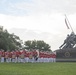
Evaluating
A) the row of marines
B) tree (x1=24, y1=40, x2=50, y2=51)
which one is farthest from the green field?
tree (x1=24, y1=40, x2=50, y2=51)

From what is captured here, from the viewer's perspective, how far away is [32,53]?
37969 mm

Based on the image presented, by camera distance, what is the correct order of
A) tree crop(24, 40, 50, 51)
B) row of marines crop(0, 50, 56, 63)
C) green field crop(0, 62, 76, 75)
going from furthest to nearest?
1. tree crop(24, 40, 50, 51)
2. row of marines crop(0, 50, 56, 63)
3. green field crop(0, 62, 76, 75)

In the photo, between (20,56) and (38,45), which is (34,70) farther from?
(38,45)

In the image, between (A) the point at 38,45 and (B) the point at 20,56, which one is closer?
(B) the point at 20,56

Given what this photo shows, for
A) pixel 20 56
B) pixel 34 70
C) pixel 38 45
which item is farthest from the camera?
pixel 38 45

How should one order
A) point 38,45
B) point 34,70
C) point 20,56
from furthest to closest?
point 38,45 < point 20,56 < point 34,70

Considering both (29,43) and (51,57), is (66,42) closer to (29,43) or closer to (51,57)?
(51,57)

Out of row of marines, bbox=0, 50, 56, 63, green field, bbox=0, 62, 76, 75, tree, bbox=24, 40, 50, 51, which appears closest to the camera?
green field, bbox=0, 62, 76, 75

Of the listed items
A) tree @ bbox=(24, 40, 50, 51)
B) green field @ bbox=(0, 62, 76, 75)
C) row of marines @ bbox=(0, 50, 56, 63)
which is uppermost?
tree @ bbox=(24, 40, 50, 51)

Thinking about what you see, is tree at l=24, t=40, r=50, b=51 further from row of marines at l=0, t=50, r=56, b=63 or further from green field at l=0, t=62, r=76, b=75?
green field at l=0, t=62, r=76, b=75

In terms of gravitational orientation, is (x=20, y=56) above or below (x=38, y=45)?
below

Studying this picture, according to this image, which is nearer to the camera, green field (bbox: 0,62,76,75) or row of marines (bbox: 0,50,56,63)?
green field (bbox: 0,62,76,75)

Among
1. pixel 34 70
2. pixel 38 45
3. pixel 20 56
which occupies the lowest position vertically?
pixel 34 70

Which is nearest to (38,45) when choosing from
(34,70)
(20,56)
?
(20,56)
